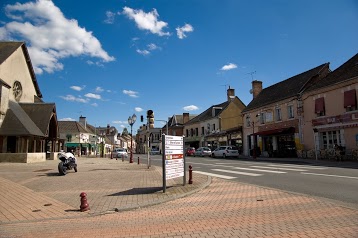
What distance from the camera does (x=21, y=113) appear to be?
88.8 ft

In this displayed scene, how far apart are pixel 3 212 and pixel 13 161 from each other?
18.5 meters

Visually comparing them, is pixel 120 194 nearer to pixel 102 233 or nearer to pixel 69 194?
pixel 69 194

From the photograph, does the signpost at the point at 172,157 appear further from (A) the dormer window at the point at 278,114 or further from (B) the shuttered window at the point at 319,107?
(A) the dormer window at the point at 278,114

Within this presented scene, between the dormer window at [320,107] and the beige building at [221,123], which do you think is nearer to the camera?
the dormer window at [320,107]

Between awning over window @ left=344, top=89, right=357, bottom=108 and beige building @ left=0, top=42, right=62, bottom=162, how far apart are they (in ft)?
82.3

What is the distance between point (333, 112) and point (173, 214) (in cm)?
2249

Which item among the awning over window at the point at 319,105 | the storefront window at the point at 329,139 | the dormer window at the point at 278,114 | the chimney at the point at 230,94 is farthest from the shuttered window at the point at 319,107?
the chimney at the point at 230,94

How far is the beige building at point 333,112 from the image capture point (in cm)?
2317

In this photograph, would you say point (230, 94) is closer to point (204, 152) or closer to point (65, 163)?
point (204, 152)

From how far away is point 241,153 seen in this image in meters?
41.4

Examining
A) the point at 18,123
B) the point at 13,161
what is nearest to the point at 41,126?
the point at 18,123

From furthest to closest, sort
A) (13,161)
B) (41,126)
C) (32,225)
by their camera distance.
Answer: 1. (41,126)
2. (13,161)
3. (32,225)

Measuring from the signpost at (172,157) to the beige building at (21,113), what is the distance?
57.5 feet

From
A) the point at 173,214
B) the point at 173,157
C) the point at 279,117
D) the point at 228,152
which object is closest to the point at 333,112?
the point at 279,117
